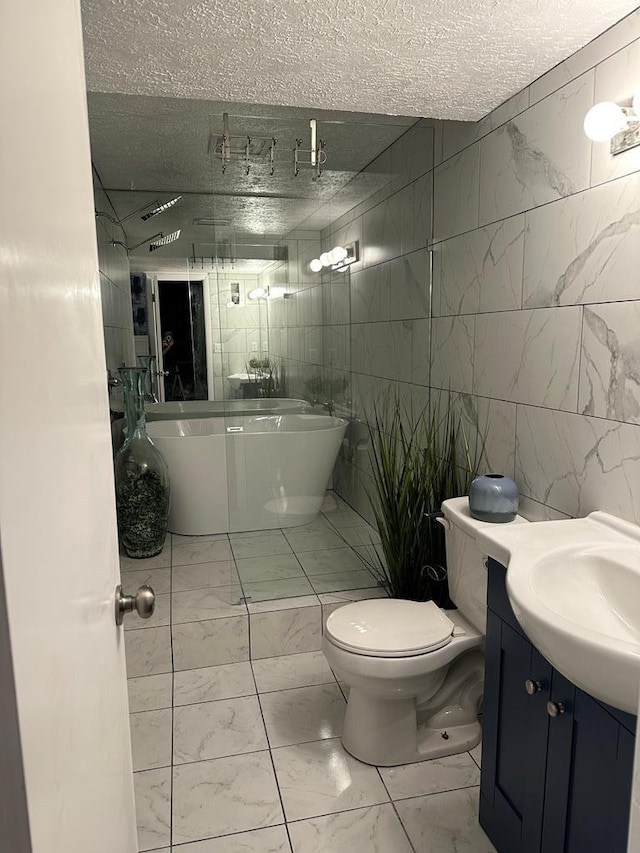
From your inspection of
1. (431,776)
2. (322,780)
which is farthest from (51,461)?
(431,776)

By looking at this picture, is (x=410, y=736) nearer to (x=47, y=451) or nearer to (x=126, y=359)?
(x=47, y=451)

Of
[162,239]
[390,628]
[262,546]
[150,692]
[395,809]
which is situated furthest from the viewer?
[162,239]

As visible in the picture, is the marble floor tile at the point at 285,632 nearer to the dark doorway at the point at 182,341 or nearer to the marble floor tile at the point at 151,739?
the marble floor tile at the point at 151,739

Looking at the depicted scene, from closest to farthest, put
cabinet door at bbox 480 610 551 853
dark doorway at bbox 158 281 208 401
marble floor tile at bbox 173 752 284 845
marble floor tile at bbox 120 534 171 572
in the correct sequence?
1. cabinet door at bbox 480 610 551 853
2. marble floor tile at bbox 173 752 284 845
3. marble floor tile at bbox 120 534 171 572
4. dark doorway at bbox 158 281 208 401

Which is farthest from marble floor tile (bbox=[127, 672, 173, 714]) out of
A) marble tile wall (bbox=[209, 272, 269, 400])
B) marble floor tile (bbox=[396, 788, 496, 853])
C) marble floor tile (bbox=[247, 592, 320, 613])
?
marble tile wall (bbox=[209, 272, 269, 400])

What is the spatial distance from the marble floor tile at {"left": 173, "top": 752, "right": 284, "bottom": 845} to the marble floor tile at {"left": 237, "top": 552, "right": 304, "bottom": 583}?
101 cm

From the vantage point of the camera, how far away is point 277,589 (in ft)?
10.1

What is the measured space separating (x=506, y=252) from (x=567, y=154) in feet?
1.46

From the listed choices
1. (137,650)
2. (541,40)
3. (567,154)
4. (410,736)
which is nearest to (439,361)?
(567,154)

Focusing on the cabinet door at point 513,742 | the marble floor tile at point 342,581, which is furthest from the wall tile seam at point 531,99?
the marble floor tile at point 342,581

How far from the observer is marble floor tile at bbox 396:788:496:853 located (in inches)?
72.1

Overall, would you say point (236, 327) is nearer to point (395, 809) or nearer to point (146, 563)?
point (146, 563)

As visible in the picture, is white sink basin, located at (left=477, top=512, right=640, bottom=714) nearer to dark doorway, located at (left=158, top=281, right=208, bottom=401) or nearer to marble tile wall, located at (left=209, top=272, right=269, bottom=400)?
marble tile wall, located at (left=209, top=272, right=269, bottom=400)

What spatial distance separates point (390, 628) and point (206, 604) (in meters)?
1.16
